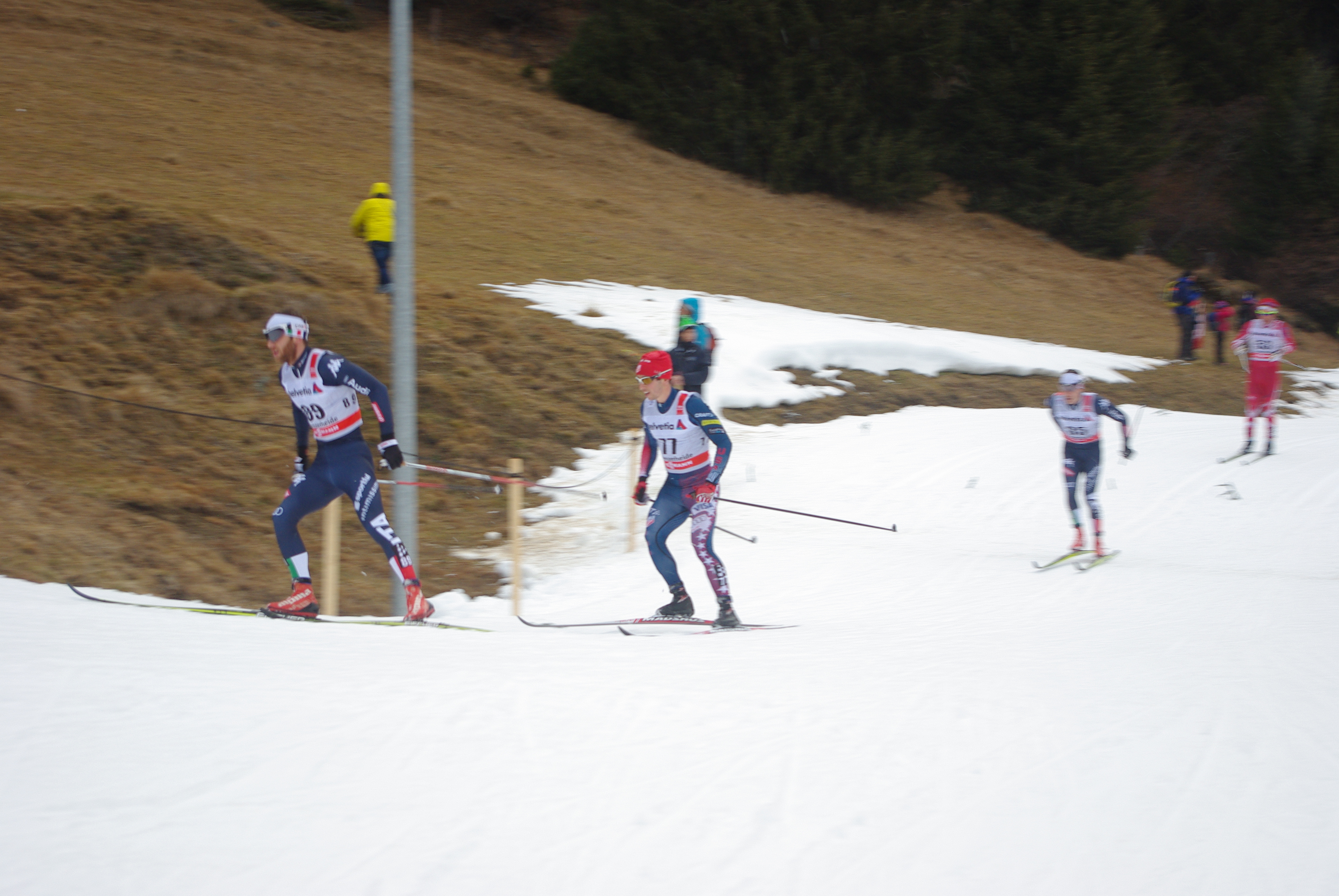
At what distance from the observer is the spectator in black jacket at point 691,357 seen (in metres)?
11.2

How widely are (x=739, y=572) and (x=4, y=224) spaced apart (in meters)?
11.4

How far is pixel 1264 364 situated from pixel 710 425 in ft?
35.6

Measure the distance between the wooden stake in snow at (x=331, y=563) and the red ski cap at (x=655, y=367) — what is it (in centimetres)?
264

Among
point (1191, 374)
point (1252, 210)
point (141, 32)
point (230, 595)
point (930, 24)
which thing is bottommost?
point (230, 595)

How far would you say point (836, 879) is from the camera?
11.4 ft

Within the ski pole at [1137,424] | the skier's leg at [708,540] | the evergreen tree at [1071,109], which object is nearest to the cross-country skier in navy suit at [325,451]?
the skier's leg at [708,540]

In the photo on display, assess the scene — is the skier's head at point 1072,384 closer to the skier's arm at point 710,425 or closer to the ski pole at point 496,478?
the skier's arm at point 710,425

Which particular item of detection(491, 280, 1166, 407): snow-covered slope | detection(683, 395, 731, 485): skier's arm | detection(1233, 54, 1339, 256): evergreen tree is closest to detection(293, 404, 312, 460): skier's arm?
detection(683, 395, 731, 485): skier's arm

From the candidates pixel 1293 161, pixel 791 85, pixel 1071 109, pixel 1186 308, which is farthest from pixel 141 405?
pixel 1293 161

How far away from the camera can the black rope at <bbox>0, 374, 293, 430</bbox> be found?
1016cm

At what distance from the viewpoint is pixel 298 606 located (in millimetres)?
7008

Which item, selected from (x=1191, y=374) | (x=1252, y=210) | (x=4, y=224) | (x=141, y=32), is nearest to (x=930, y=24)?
(x=1252, y=210)

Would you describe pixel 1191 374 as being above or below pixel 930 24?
below

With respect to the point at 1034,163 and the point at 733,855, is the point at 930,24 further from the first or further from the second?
the point at 733,855
